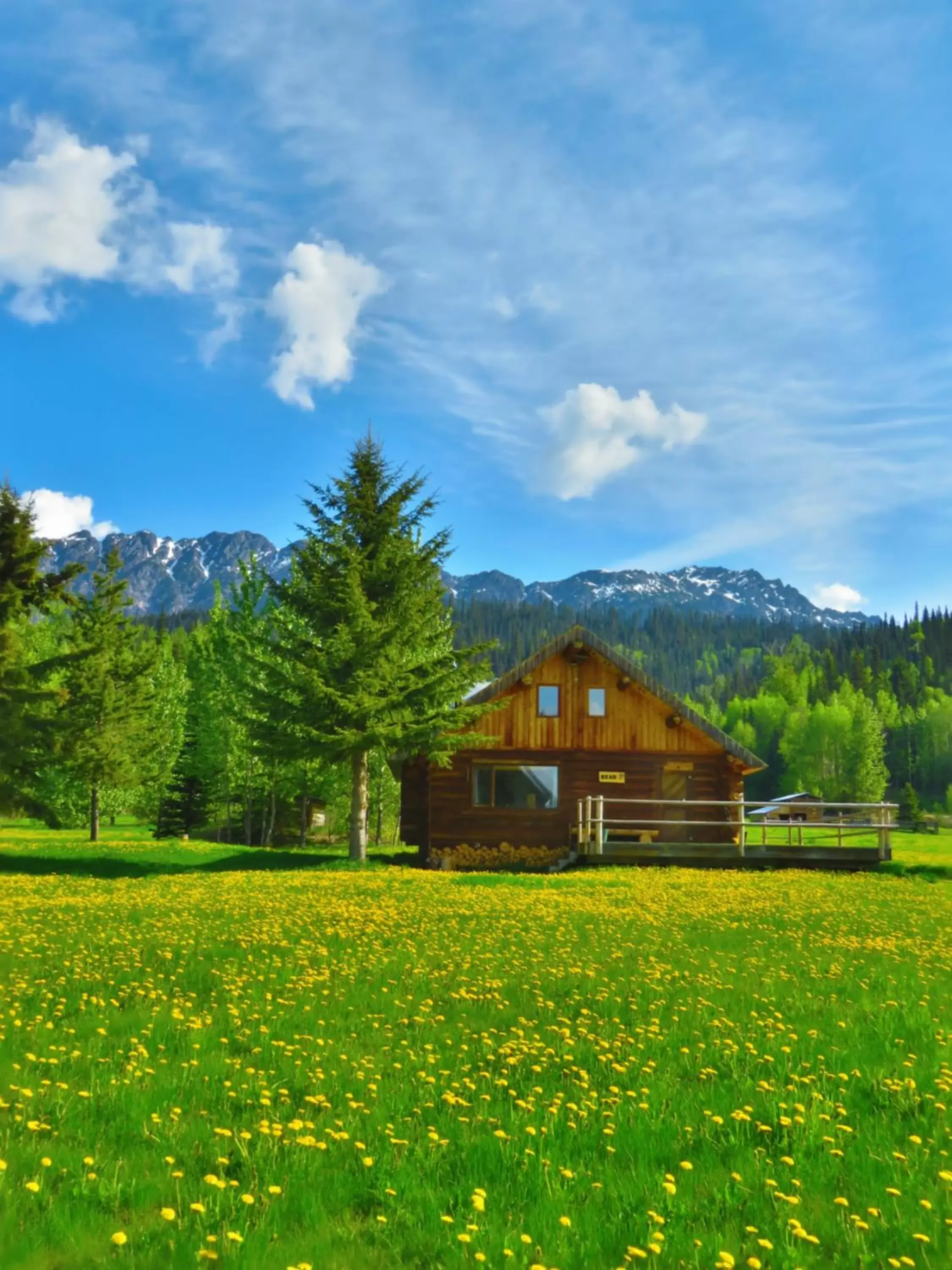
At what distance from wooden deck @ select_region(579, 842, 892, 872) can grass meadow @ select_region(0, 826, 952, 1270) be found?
14.4 m

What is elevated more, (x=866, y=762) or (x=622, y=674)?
(x=622, y=674)

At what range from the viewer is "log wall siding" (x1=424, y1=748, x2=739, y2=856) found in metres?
33.5

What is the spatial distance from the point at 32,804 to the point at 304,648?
9566 millimetres

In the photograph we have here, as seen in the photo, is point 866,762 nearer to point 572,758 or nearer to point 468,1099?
point 572,758

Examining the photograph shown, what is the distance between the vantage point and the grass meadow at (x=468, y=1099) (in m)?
4.39

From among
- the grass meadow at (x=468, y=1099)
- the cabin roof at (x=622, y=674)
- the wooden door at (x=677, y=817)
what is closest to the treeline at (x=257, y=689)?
the cabin roof at (x=622, y=674)

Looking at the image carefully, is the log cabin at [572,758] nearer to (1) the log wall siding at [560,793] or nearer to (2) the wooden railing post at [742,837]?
(1) the log wall siding at [560,793]

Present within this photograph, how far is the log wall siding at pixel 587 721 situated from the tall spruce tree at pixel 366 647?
2129 millimetres

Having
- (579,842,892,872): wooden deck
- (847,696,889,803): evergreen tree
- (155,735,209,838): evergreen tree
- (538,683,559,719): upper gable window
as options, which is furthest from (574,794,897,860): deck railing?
(847,696,889,803): evergreen tree

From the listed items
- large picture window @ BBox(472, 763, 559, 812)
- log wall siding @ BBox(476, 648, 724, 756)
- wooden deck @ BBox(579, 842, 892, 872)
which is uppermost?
log wall siding @ BBox(476, 648, 724, 756)

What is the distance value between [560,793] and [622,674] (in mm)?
5163

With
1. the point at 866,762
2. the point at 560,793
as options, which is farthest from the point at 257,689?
the point at 866,762

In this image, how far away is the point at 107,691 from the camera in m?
44.1

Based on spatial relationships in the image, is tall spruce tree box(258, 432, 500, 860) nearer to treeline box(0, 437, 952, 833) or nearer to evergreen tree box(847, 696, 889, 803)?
treeline box(0, 437, 952, 833)
